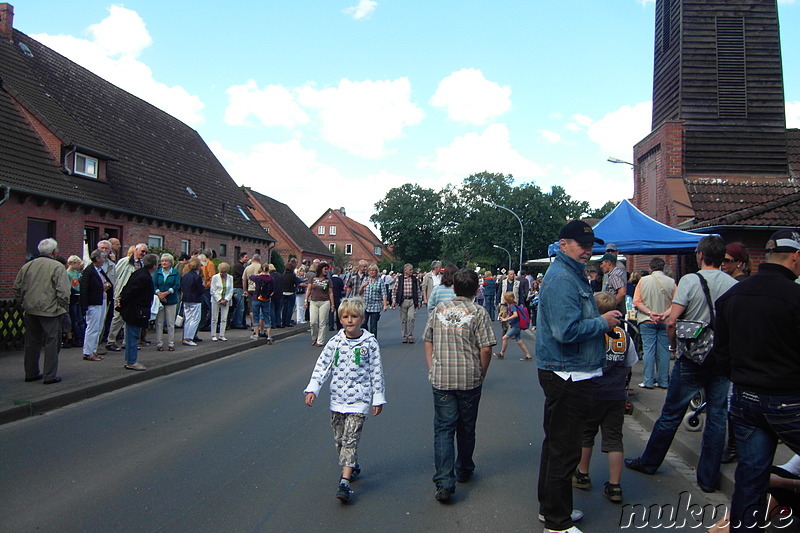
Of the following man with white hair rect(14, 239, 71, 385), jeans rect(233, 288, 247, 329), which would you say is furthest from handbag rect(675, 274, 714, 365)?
jeans rect(233, 288, 247, 329)

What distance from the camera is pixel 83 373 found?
9312mm

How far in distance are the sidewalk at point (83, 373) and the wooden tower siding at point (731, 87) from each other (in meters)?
13.0

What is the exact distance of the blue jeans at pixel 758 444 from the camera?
3484 millimetres

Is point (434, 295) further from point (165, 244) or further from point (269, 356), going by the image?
point (165, 244)

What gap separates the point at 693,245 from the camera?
11.3 metres

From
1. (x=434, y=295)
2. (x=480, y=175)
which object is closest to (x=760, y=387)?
(x=434, y=295)

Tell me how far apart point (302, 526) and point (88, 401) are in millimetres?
5188

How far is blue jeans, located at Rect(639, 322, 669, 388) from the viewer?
9086 mm

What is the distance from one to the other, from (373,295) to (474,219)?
58.0 m

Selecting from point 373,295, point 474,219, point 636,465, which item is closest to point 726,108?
point 373,295

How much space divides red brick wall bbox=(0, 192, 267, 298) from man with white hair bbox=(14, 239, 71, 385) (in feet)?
35.2

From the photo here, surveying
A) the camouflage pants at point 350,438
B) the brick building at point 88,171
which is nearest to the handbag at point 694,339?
the camouflage pants at point 350,438

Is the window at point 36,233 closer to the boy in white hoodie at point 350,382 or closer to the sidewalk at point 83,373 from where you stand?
the sidewalk at point 83,373

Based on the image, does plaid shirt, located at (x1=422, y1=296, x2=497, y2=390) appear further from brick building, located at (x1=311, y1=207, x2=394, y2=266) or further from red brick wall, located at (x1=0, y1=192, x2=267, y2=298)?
brick building, located at (x1=311, y1=207, x2=394, y2=266)
